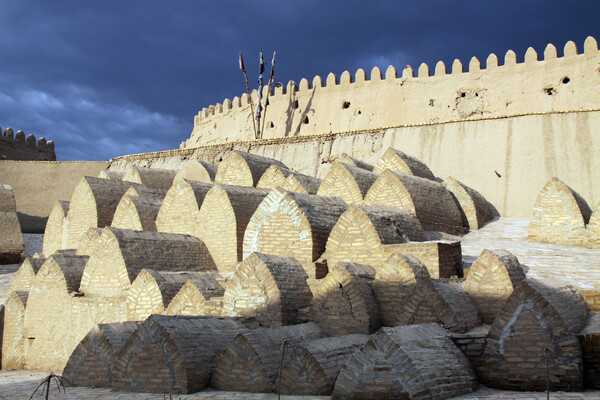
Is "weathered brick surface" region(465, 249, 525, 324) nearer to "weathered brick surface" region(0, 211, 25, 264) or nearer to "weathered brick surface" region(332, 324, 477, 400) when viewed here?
"weathered brick surface" region(332, 324, 477, 400)

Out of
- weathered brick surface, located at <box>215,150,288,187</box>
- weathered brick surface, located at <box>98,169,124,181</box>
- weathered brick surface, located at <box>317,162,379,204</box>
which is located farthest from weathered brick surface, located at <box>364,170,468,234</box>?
weathered brick surface, located at <box>98,169,124,181</box>

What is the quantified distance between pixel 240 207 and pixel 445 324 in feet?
15.8

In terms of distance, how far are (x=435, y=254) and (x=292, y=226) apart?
206cm

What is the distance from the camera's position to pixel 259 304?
7281mm

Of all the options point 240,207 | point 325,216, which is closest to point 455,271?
point 325,216

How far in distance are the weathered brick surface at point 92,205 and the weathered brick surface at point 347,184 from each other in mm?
4700

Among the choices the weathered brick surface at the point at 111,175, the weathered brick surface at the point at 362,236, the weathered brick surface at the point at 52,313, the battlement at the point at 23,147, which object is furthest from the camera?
the battlement at the point at 23,147

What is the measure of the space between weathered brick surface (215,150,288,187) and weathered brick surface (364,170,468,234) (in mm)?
3294

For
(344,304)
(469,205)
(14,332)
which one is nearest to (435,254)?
(344,304)

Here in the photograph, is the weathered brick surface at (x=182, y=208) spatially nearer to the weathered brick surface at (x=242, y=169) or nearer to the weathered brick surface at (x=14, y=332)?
the weathered brick surface at (x=242, y=169)

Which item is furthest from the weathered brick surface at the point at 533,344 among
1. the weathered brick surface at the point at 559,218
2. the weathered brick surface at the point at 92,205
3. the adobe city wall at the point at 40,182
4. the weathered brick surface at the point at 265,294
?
the adobe city wall at the point at 40,182

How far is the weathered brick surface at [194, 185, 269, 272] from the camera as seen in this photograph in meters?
10.2

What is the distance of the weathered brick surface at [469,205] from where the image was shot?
11.4 meters

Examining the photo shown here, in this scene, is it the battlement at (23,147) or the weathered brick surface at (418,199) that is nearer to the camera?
the weathered brick surface at (418,199)
